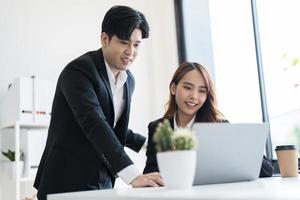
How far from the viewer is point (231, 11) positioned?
3.17 metres

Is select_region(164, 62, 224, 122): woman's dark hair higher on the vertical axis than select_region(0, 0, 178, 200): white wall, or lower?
lower

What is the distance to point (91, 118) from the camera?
1208 mm

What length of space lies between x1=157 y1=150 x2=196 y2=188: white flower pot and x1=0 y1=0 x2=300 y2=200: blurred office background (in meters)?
1.99

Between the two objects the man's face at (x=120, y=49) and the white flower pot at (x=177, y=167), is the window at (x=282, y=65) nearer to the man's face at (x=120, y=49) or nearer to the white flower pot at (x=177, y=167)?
the man's face at (x=120, y=49)

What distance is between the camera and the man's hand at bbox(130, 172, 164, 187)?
0.92 m

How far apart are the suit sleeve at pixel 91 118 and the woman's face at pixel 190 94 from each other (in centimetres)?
42

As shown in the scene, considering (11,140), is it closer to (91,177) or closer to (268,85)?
(91,177)

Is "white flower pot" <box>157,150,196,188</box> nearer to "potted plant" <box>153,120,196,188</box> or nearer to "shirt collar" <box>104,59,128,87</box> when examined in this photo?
"potted plant" <box>153,120,196,188</box>

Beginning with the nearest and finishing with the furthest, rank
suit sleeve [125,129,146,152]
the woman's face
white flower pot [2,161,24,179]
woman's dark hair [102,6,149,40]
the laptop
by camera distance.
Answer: the laptop
woman's dark hair [102,6,149,40]
the woman's face
suit sleeve [125,129,146,152]
white flower pot [2,161,24,179]

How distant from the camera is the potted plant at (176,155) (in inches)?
28.8

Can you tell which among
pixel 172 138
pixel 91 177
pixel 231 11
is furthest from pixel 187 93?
pixel 231 11

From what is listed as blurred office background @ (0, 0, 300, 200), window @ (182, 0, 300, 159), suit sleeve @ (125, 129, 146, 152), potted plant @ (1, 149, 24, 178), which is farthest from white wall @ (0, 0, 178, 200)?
suit sleeve @ (125, 129, 146, 152)

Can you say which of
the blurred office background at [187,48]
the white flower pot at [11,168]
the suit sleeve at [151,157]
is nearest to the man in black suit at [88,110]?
the suit sleeve at [151,157]

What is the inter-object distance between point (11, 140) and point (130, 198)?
2197 mm
